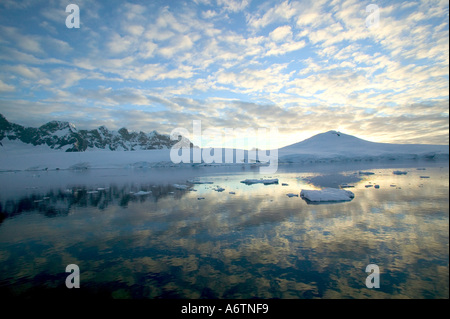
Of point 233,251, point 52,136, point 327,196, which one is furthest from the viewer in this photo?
point 52,136

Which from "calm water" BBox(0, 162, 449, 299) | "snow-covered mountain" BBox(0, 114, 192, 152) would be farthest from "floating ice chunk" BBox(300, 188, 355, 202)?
"snow-covered mountain" BBox(0, 114, 192, 152)

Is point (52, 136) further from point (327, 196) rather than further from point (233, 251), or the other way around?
point (233, 251)

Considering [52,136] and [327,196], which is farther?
[52,136]

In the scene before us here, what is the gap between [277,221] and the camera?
10250 millimetres

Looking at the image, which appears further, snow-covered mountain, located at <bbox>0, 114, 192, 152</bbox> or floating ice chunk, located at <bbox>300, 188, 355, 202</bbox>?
snow-covered mountain, located at <bbox>0, 114, 192, 152</bbox>

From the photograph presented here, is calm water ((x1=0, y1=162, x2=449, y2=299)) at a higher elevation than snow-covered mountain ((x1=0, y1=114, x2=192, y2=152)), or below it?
below

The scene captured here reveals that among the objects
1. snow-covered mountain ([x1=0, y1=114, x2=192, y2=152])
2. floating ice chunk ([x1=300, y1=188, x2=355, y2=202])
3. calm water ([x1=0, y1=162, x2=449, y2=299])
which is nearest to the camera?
calm water ([x1=0, y1=162, x2=449, y2=299])

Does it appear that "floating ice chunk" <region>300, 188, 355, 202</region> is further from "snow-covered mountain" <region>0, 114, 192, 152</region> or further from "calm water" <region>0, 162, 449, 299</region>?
"snow-covered mountain" <region>0, 114, 192, 152</region>

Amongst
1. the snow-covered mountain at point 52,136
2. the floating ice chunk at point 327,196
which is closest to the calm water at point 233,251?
the floating ice chunk at point 327,196

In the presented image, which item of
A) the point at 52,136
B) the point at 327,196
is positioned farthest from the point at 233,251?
the point at 52,136

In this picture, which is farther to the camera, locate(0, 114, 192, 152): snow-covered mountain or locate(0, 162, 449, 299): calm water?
locate(0, 114, 192, 152): snow-covered mountain

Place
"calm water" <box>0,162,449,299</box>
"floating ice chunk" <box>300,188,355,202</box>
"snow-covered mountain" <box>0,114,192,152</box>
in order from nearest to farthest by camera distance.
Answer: "calm water" <box>0,162,449,299</box> < "floating ice chunk" <box>300,188,355,202</box> < "snow-covered mountain" <box>0,114,192,152</box>

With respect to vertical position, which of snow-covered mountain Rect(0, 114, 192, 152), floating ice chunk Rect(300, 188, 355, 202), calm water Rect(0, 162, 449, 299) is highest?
snow-covered mountain Rect(0, 114, 192, 152)
